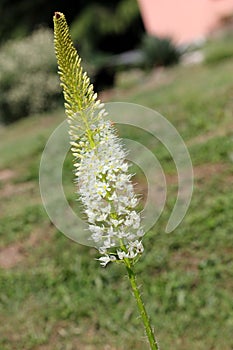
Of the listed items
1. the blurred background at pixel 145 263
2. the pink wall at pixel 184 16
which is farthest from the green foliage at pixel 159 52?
the blurred background at pixel 145 263

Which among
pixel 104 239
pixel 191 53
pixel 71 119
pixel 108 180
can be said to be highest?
pixel 71 119

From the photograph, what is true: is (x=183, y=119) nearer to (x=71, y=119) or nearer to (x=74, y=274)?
(x=74, y=274)

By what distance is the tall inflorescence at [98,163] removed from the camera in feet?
7.61

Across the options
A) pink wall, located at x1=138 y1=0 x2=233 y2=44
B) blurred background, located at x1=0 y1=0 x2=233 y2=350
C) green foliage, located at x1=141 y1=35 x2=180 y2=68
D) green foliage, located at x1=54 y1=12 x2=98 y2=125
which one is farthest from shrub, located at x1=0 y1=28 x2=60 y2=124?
green foliage, located at x1=54 y1=12 x2=98 y2=125

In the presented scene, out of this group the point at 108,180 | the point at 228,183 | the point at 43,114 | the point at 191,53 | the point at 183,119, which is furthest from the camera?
the point at 191,53

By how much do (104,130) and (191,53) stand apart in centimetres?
1495

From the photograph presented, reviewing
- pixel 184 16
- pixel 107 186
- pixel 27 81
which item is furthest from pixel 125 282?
pixel 184 16

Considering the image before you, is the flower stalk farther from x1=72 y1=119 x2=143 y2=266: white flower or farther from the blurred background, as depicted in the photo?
the blurred background

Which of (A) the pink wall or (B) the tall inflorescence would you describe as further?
A: (A) the pink wall

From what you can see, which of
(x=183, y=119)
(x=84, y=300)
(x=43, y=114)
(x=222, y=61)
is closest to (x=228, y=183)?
(x=84, y=300)

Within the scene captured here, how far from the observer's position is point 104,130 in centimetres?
237

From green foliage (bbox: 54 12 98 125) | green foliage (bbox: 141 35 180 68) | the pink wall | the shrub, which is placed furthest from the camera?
the pink wall

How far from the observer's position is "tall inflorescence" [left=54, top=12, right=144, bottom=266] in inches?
91.4

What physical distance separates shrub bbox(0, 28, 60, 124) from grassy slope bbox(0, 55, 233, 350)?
8.52 meters
